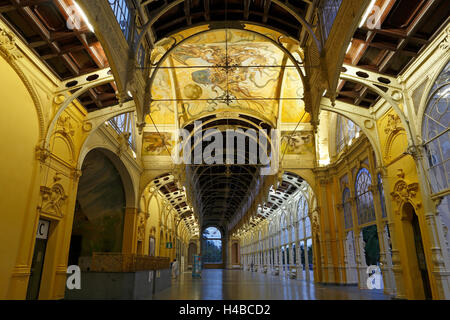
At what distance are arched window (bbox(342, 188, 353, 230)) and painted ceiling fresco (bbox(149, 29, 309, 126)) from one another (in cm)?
513

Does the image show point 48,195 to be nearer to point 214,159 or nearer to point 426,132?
point 426,132

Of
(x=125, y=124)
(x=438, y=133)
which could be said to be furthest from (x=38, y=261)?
(x=438, y=133)

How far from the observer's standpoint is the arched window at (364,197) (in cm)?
1467

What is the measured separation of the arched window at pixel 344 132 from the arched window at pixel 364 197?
2109 millimetres

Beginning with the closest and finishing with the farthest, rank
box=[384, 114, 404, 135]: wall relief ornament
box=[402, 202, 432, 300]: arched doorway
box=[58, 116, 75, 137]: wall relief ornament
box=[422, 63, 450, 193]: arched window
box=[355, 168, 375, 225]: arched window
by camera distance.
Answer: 1. box=[422, 63, 450, 193]: arched window
2. box=[402, 202, 432, 300]: arched doorway
3. box=[58, 116, 75, 137]: wall relief ornament
4. box=[384, 114, 404, 135]: wall relief ornament
5. box=[355, 168, 375, 225]: arched window

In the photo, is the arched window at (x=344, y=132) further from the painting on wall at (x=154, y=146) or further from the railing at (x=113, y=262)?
the railing at (x=113, y=262)

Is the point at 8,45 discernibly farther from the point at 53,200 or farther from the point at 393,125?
the point at 393,125

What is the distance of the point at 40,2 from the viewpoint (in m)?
7.28

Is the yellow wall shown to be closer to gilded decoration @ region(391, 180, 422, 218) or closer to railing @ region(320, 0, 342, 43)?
railing @ region(320, 0, 342, 43)

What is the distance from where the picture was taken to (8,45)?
7777 millimetres

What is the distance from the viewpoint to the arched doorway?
33.3 ft

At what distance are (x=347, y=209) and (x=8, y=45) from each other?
16910 mm

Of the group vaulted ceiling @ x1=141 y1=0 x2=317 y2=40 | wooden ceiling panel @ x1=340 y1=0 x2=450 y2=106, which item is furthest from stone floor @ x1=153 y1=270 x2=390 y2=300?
vaulted ceiling @ x1=141 y1=0 x2=317 y2=40
